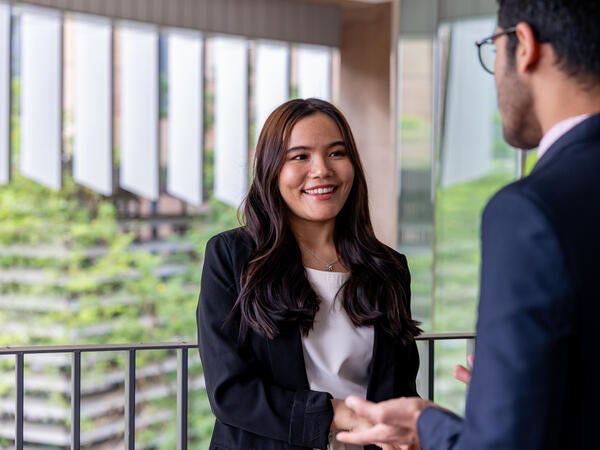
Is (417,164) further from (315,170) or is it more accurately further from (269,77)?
(315,170)

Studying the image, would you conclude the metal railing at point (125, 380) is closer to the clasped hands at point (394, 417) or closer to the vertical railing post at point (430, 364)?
the vertical railing post at point (430, 364)

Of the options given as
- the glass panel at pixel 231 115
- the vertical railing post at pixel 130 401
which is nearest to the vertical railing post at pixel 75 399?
the vertical railing post at pixel 130 401

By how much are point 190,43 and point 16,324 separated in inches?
156

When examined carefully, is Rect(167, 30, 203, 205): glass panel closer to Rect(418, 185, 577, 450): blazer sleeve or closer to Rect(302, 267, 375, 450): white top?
Rect(302, 267, 375, 450): white top

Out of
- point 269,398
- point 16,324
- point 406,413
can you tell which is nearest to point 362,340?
point 269,398

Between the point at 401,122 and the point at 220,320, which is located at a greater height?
the point at 401,122

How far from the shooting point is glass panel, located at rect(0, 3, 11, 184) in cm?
736

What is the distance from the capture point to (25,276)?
424 inches

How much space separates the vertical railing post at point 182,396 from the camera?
256cm

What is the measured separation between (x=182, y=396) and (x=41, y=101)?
5.88m

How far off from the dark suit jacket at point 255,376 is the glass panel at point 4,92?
19.2ft

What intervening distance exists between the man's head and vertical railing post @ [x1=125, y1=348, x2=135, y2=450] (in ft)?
5.23

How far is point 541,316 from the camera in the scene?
99cm

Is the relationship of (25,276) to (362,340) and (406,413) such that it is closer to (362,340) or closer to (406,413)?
(362,340)
